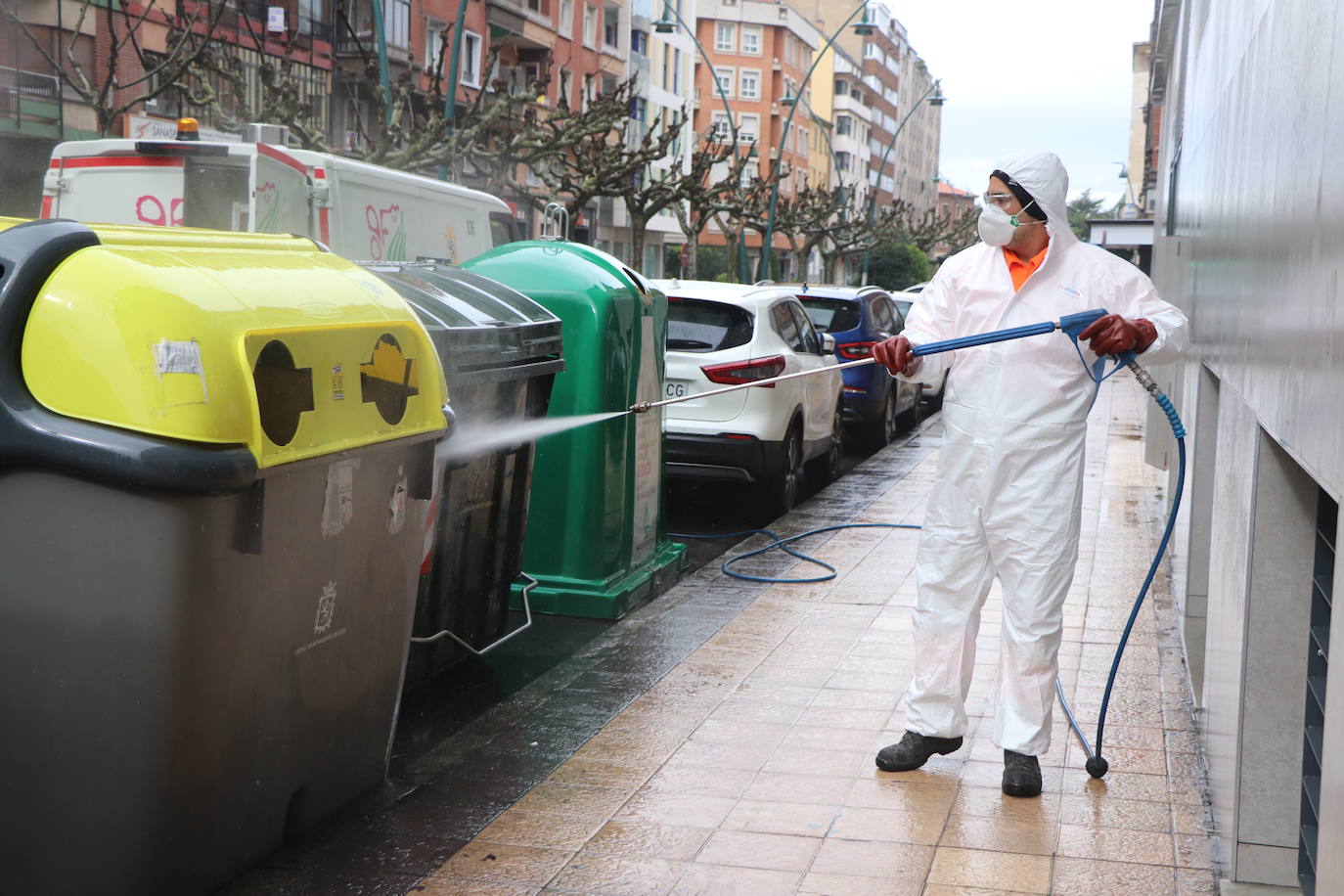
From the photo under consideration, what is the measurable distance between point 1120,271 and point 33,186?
2764 cm

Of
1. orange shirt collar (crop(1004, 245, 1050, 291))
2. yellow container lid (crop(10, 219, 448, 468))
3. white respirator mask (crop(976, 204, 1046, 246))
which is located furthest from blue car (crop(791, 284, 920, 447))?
yellow container lid (crop(10, 219, 448, 468))

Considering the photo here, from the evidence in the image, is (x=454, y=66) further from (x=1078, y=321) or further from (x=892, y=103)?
(x=892, y=103)

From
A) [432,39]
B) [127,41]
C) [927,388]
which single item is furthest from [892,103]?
[927,388]

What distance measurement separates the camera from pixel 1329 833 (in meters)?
2.70

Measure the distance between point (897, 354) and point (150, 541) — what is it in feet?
8.03

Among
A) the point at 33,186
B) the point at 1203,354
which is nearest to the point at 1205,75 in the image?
the point at 1203,354

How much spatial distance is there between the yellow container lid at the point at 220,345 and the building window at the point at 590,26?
162 ft

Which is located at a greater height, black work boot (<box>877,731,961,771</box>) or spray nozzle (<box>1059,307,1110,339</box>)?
spray nozzle (<box>1059,307,1110,339</box>)

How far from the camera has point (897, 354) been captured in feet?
15.9

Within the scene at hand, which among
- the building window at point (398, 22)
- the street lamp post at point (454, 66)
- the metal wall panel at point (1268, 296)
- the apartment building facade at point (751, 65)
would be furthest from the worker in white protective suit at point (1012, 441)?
the apartment building facade at point (751, 65)

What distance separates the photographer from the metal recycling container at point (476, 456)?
5711 millimetres

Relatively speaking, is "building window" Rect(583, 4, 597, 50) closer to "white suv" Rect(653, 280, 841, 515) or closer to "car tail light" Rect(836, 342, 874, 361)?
"car tail light" Rect(836, 342, 874, 361)

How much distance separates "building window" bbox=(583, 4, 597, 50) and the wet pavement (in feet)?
154

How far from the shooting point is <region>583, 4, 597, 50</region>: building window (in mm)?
51875
